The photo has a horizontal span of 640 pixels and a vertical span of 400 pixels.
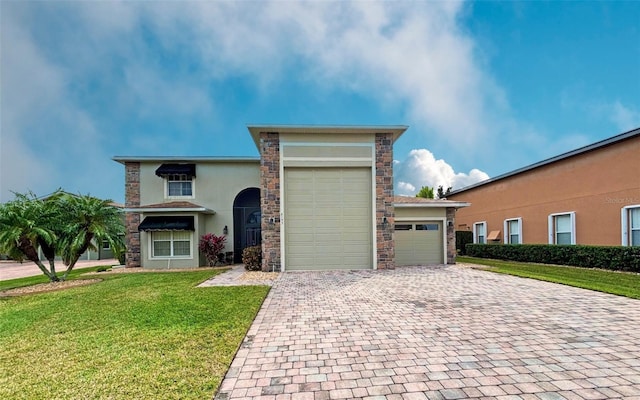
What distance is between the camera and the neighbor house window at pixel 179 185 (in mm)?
15320

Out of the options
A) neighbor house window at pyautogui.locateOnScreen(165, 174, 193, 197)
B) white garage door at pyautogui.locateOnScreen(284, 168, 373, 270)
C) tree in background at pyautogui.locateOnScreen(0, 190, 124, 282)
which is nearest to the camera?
tree in background at pyautogui.locateOnScreen(0, 190, 124, 282)

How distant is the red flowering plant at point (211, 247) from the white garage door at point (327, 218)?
4473 millimetres

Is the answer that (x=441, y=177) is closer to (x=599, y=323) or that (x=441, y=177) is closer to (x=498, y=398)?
(x=599, y=323)

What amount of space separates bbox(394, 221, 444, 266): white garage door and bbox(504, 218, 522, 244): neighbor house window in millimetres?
7208

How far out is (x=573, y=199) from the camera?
1402 centimetres

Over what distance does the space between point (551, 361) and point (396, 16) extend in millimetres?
12033

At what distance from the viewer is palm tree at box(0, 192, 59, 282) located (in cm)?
908

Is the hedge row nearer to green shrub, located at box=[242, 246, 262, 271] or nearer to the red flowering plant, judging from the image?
green shrub, located at box=[242, 246, 262, 271]

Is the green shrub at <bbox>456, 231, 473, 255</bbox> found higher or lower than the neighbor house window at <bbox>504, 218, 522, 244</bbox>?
lower

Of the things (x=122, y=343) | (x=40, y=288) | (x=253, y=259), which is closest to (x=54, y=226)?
(x=40, y=288)

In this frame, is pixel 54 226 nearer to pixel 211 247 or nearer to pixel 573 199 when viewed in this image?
pixel 211 247

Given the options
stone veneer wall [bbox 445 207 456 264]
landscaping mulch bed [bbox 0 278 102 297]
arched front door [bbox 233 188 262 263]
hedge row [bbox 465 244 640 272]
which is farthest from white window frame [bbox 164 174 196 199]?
hedge row [bbox 465 244 640 272]

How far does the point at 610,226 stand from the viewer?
12.3m

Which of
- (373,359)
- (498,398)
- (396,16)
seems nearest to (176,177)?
(396,16)
